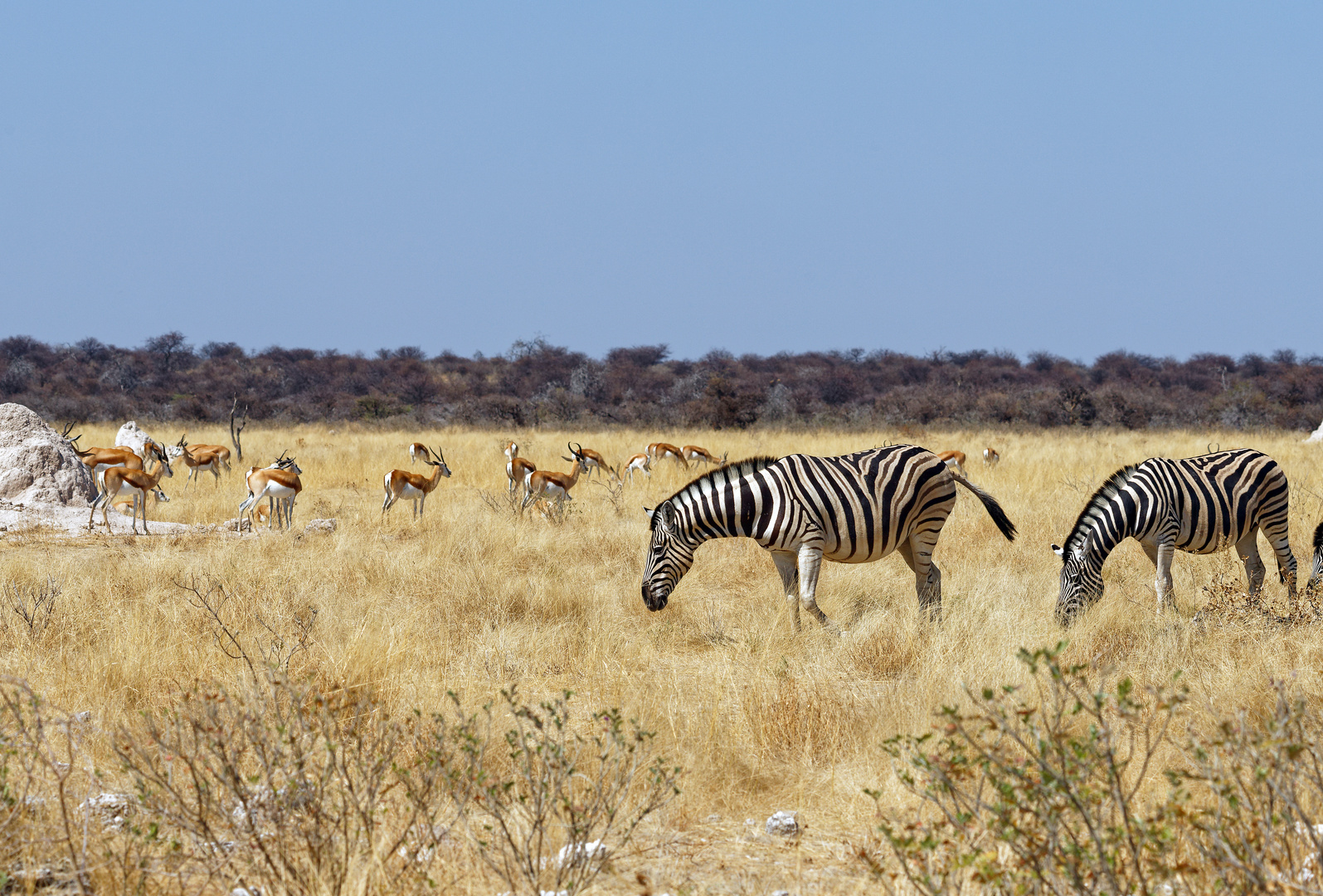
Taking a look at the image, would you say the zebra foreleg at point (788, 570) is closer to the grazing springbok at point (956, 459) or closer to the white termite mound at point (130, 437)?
the grazing springbok at point (956, 459)

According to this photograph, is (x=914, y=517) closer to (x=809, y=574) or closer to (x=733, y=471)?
(x=809, y=574)

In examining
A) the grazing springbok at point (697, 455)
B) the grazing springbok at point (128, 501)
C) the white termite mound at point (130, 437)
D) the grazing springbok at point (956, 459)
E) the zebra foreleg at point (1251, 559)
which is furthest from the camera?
the white termite mound at point (130, 437)

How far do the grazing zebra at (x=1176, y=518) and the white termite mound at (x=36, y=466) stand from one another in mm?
11463

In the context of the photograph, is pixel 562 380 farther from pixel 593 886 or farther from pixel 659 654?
pixel 593 886

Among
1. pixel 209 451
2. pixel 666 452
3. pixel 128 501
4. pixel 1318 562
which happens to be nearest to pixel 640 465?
pixel 666 452

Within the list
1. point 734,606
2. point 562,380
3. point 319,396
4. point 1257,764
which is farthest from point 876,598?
point 562,380

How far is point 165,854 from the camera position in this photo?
129 inches

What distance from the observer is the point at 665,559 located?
7215mm

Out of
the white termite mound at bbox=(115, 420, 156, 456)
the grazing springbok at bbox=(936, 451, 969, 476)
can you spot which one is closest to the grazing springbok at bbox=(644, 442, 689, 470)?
the grazing springbok at bbox=(936, 451, 969, 476)

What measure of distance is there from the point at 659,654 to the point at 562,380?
45.9m

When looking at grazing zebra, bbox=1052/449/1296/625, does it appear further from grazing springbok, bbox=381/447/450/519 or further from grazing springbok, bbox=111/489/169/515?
grazing springbok, bbox=111/489/169/515

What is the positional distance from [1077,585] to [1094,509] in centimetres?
54

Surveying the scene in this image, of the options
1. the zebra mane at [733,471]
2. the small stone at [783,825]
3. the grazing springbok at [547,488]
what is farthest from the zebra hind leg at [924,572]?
the grazing springbok at [547,488]

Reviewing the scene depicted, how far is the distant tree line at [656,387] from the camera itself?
35781 millimetres
